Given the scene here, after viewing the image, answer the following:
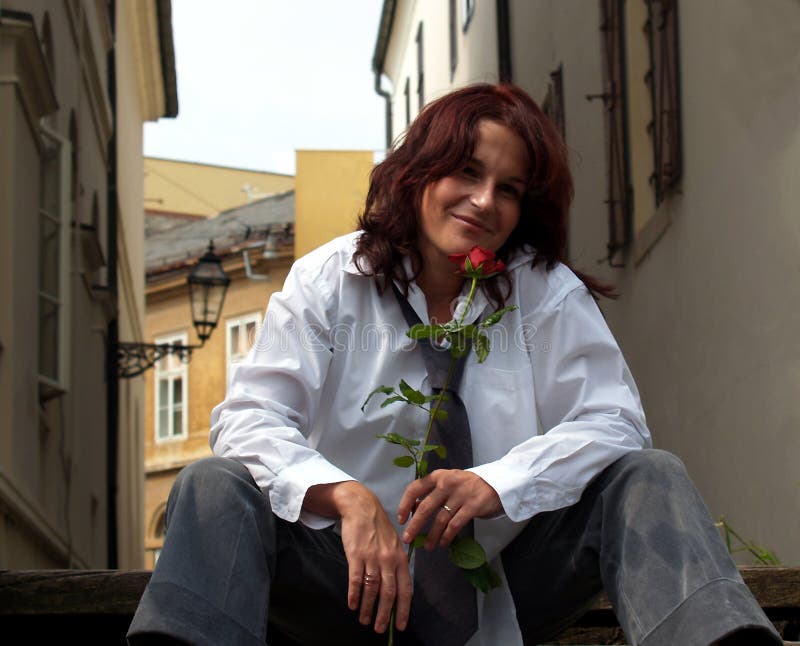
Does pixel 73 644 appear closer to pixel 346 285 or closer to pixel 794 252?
pixel 346 285

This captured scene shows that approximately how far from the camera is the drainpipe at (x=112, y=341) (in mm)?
14305

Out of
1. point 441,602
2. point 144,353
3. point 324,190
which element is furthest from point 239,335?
point 441,602

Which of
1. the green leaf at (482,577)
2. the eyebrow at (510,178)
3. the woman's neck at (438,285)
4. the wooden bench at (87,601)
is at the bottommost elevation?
the wooden bench at (87,601)

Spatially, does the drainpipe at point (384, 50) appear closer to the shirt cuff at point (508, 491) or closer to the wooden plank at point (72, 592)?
the wooden plank at point (72, 592)

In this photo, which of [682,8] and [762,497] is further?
[682,8]

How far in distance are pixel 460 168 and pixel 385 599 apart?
959mm

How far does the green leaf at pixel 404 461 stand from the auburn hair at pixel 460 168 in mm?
493

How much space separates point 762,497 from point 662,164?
225 centimetres

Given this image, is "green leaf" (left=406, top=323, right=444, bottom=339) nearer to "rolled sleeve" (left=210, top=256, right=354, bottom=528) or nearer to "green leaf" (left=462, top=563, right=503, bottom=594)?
"rolled sleeve" (left=210, top=256, right=354, bottom=528)

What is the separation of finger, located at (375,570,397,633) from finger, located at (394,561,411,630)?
1cm

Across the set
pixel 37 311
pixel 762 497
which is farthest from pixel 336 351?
pixel 37 311

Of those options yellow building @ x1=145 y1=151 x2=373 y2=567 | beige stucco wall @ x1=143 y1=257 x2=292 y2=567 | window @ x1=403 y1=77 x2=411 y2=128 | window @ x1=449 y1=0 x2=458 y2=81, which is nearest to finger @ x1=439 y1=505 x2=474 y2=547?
window @ x1=449 y1=0 x2=458 y2=81

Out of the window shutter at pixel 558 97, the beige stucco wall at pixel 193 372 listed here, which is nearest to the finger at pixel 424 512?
the window shutter at pixel 558 97

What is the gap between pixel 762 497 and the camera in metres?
6.44
